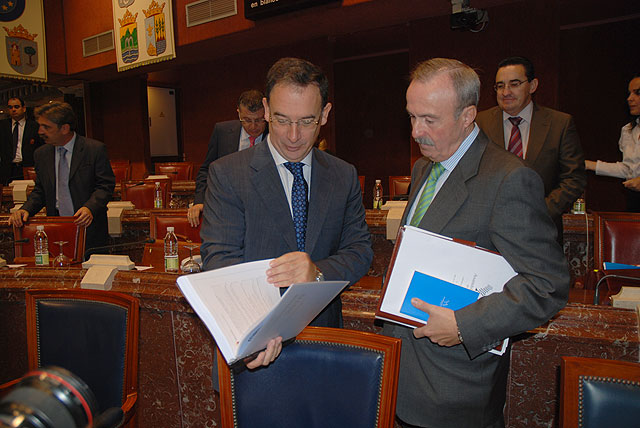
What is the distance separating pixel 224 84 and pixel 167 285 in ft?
24.5

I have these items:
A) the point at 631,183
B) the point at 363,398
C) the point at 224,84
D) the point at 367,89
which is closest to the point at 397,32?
the point at 367,89

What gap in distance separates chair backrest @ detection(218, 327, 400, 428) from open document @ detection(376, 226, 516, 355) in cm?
9

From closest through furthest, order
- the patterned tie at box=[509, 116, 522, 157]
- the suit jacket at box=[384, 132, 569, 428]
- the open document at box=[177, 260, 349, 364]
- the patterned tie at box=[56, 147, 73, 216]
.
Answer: the open document at box=[177, 260, 349, 364] < the suit jacket at box=[384, 132, 569, 428] < the patterned tie at box=[509, 116, 522, 157] < the patterned tie at box=[56, 147, 73, 216]

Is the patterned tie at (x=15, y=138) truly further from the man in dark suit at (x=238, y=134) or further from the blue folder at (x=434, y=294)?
the blue folder at (x=434, y=294)

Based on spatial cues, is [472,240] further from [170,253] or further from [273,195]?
[170,253]

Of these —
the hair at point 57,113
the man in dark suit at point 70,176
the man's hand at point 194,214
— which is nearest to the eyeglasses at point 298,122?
the man's hand at point 194,214

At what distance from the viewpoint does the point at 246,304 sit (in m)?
1.08

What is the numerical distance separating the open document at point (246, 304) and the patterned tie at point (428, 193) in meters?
0.34

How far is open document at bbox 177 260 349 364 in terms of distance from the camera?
0.97 m

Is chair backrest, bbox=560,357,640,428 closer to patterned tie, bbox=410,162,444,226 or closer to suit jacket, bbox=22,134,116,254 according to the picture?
patterned tie, bbox=410,162,444,226

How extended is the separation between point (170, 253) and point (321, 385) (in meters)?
1.53

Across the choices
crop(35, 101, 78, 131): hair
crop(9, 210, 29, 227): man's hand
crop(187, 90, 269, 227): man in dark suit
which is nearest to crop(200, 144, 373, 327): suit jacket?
crop(187, 90, 269, 227): man in dark suit

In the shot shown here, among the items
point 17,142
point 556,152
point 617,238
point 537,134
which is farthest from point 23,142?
point 617,238

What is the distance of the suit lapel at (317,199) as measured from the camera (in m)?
1.43
